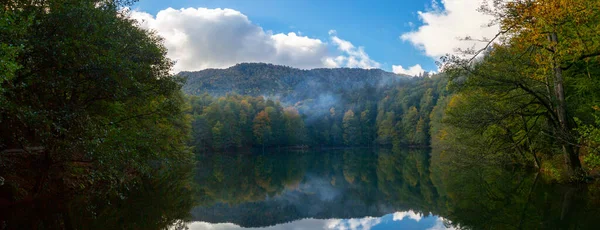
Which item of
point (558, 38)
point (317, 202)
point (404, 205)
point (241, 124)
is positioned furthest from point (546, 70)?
point (241, 124)

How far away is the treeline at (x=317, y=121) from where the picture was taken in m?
78.2

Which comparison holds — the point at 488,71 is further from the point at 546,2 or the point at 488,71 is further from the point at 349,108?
the point at 349,108

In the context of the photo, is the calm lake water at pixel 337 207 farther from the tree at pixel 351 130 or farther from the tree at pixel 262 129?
the tree at pixel 351 130

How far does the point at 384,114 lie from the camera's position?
363ft

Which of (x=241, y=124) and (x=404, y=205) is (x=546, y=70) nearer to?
(x=404, y=205)

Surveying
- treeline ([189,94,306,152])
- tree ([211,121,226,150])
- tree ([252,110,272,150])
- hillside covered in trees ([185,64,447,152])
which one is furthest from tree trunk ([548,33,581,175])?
tree ([252,110,272,150])

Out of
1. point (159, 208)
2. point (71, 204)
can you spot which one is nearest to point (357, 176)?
point (159, 208)

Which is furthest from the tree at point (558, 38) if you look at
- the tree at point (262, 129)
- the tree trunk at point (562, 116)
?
the tree at point (262, 129)

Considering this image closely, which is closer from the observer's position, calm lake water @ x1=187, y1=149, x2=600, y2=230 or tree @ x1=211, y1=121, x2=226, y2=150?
calm lake water @ x1=187, y1=149, x2=600, y2=230

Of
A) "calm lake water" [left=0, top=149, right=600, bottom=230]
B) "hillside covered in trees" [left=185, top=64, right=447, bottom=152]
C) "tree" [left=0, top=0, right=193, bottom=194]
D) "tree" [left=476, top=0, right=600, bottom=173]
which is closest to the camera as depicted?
"tree" [left=0, top=0, right=193, bottom=194]

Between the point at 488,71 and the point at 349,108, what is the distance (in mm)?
107360

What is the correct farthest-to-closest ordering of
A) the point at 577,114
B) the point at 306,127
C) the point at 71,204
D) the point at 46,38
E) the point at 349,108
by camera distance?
1. the point at 349,108
2. the point at 306,127
3. the point at 577,114
4. the point at 71,204
5. the point at 46,38

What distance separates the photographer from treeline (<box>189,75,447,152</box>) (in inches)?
3078

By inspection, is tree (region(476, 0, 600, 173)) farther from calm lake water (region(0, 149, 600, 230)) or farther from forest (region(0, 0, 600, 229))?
calm lake water (region(0, 149, 600, 230))
